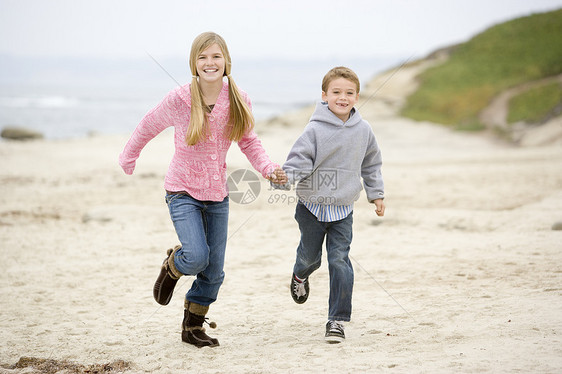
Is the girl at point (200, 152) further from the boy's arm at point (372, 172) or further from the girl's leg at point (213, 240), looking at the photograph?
the boy's arm at point (372, 172)

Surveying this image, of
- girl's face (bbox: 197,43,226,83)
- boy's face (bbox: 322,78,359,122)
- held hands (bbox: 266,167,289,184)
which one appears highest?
girl's face (bbox: 197,43,226,83)

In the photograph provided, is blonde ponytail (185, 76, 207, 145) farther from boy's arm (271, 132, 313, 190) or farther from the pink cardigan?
boy's arm (271, 132, 313, 190)

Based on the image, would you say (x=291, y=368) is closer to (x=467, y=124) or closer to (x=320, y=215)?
(x=320, y=215)

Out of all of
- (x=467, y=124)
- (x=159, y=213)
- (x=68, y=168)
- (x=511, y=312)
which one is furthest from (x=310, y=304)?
(x=467, y=124)

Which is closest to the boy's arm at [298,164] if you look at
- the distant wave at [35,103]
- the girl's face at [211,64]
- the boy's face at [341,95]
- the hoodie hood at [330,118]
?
the hoodie hood at [330,118]

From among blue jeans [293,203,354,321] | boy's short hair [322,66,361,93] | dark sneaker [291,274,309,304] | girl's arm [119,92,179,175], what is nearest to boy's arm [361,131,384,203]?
blue jeans [293,203,354,321]

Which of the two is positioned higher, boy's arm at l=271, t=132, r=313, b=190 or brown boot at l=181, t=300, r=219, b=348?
boy's arm at l=271, t=132, r=313, b=190

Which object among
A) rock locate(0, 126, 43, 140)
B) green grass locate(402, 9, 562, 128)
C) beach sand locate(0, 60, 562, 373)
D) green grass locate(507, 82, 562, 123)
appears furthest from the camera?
rock locate(0, 126, 43, 140)

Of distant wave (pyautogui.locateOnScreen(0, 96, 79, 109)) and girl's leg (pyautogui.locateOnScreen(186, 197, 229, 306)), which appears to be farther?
distant wave (pyautogui.locateOnScreen(0, 96, 79, 109))

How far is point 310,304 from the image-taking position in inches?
207

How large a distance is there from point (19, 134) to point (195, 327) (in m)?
24.1

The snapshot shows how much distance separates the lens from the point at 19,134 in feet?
84.5

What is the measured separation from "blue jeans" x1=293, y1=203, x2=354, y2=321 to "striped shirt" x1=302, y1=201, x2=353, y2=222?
0.16 feet

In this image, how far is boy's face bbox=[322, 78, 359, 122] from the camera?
4.14 m
